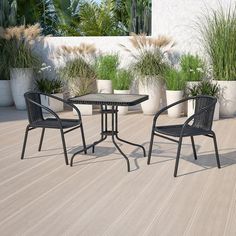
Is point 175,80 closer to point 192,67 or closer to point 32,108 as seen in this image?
point 192,67

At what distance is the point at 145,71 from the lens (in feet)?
25.7

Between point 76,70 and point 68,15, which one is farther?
point 68,15

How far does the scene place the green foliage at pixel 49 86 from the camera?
828cm

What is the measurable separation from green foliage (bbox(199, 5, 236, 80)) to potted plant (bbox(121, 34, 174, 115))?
860 millimetres

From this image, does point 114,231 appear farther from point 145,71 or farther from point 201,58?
point 201,58

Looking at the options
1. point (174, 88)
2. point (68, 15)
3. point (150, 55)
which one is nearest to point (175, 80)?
point (174, 88)

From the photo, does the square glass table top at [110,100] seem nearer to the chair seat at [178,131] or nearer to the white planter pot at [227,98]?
the chair seat at [178,131]

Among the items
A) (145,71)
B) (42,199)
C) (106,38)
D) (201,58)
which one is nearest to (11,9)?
(106,38)

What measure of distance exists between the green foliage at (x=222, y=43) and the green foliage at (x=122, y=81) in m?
1.56

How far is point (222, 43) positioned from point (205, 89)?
0.89m

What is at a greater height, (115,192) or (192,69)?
(192,69)

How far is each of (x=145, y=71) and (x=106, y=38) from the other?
1292 mm

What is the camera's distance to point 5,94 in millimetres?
9055

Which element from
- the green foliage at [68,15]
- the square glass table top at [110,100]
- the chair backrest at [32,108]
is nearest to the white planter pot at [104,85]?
the square glass table top at [110,100]
